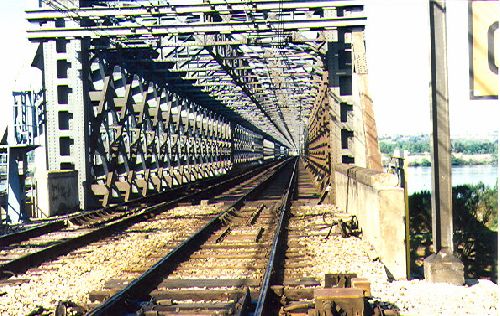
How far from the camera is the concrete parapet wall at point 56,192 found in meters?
16.2

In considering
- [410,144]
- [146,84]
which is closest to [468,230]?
[410,144]

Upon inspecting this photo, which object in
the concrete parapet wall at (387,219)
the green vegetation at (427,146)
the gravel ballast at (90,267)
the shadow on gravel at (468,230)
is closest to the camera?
the gravel ballast at (90,267)

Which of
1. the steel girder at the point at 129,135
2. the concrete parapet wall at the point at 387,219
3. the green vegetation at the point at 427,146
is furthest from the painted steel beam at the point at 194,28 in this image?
the concrete parapet wall at the point at 387,219

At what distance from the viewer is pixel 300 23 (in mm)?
16375

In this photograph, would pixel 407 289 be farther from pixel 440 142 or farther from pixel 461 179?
pixel 461 179

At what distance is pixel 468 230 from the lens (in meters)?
10.9

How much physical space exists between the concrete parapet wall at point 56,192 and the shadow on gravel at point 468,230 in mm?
9277

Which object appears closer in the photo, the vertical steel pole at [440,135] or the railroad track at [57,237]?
the vertical steel pole at [440,135]

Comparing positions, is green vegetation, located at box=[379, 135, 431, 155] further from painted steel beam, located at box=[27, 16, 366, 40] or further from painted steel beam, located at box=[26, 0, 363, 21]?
painted steel beam, located at box=[26, 0, 363, 21]

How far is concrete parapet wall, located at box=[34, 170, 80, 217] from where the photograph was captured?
16.2m

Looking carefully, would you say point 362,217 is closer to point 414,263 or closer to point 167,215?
point 414,263

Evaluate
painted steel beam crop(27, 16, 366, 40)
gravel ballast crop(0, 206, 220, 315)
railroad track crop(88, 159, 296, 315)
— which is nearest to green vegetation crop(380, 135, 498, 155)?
railroad track crop(88, 159, 296, 315)

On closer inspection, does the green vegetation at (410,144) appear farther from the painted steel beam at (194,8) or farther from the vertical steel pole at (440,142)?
the painted steel beam at (194,8)

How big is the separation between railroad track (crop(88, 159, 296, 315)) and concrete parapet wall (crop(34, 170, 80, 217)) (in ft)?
19.5
